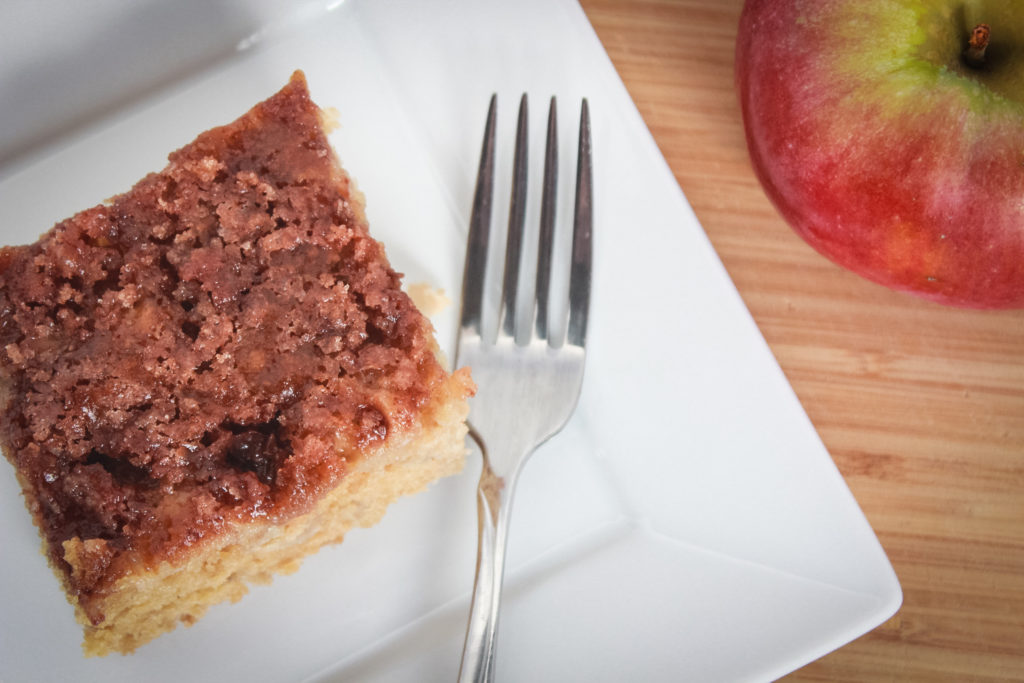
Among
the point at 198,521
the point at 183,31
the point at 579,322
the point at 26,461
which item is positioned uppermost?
the point at 183,31

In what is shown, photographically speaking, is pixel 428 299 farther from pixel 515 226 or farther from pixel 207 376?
pixel 207 376

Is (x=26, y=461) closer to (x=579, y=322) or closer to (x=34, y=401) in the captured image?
(x=34, y=401)

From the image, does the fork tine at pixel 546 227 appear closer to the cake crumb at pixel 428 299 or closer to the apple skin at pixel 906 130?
the cake crumb at pixel 428 299

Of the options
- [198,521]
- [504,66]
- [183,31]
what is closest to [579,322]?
[504,66]

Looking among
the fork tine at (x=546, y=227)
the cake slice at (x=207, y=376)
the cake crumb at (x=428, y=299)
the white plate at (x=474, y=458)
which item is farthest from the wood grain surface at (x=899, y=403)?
the cake slice at (x=207, y=376)

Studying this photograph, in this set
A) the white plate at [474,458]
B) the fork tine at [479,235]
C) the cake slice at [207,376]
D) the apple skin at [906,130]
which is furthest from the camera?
the fork tine at [479,235]

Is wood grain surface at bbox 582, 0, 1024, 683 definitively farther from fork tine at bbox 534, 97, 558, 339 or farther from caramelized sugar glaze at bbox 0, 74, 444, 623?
caramelized sugar glaze at bbox 0, 74, 444, 623
